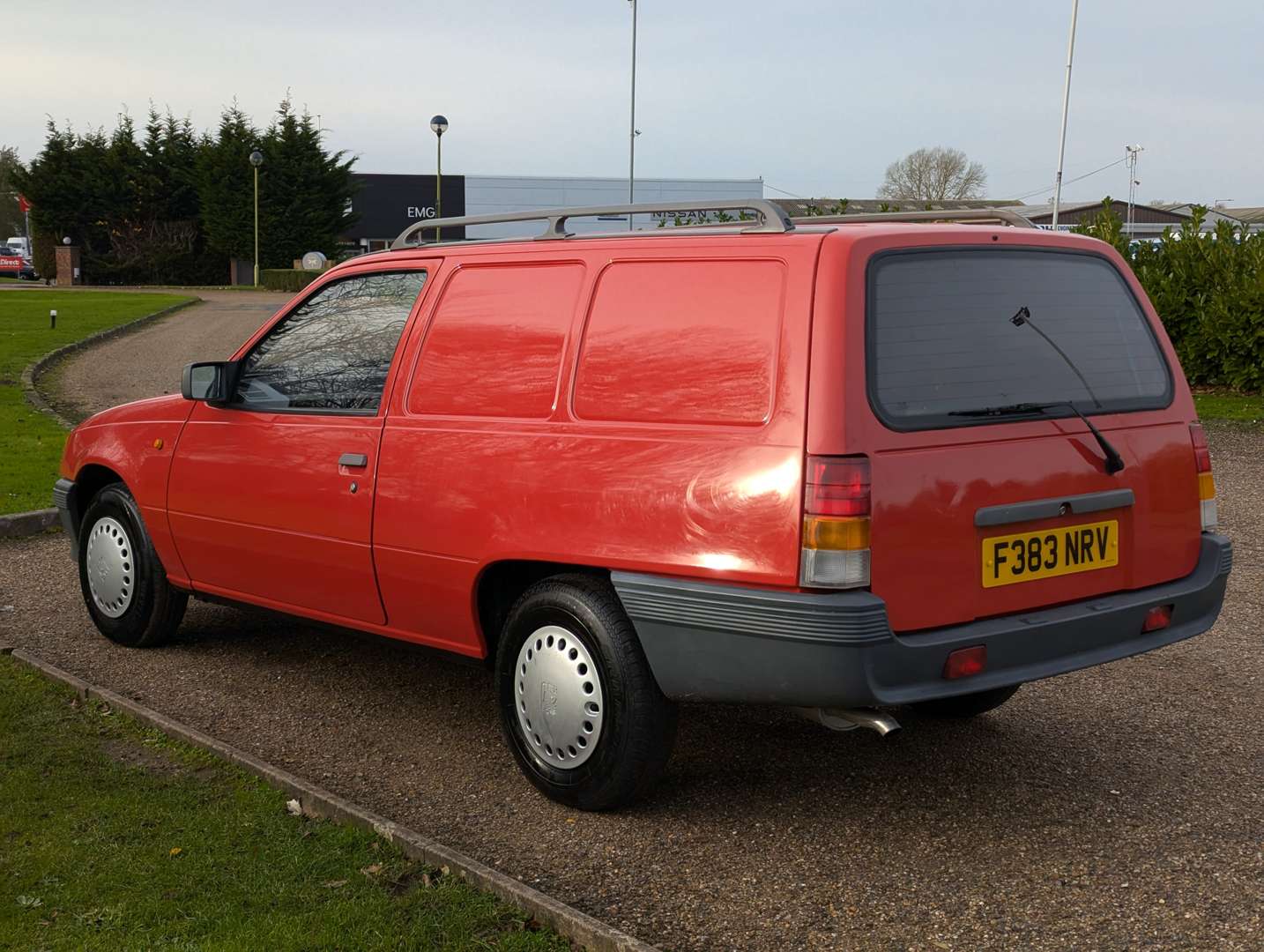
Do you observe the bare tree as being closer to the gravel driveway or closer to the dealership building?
the dealership building

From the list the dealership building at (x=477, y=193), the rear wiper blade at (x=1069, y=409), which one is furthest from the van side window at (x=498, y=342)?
the dealership building at (x=477, y=193)

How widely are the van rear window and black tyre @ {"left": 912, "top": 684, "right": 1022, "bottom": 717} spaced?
4.47 ft

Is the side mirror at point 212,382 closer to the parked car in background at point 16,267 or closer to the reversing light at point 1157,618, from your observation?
the reversing light at point 1157,618

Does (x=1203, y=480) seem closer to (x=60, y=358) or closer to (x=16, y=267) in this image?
(x=60, y=358)

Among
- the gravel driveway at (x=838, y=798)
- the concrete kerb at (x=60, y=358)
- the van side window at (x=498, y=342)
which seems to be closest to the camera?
the gravel driveway at (x=838, y=798)

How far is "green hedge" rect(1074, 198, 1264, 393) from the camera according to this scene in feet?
53.1

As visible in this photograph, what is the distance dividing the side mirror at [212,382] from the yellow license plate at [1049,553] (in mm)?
3230

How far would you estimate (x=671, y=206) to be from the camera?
14.7 ft

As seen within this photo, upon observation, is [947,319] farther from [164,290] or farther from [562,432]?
[164,290]

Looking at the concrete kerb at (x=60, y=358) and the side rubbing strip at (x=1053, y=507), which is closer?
the side rubbing strip at (x=1053, y=507)

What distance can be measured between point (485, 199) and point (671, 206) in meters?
70.0

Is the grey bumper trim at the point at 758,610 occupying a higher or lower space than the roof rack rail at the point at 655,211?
lower

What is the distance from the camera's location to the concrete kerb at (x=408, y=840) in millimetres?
3373

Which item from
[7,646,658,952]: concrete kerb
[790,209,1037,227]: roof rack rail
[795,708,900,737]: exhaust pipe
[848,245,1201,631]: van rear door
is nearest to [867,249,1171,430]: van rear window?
[848,245,1201,631]: van rear door
